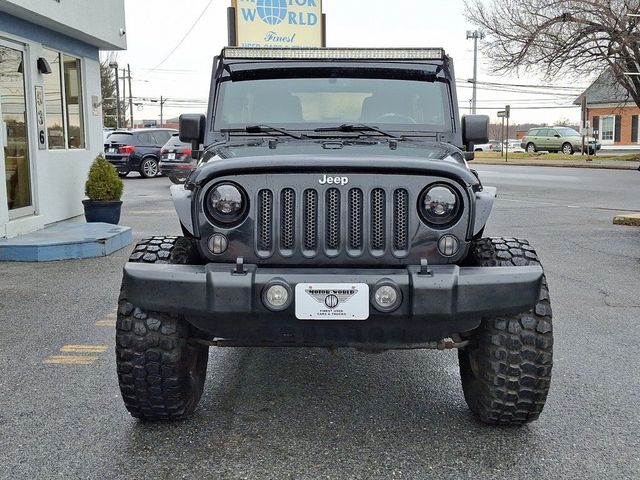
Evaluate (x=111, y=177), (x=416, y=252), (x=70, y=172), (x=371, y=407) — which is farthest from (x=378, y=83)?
(x=70, y=172)

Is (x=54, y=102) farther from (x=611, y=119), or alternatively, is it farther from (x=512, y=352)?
(x=611, y=119)

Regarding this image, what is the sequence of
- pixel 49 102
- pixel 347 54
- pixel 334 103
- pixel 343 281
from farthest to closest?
pixel 49 102
pixel 347 54
pixel 334 103
pixel 343 281

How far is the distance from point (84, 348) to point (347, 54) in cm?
267

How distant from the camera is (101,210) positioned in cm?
1039

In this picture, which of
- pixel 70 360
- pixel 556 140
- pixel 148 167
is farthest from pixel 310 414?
pixel 556 140

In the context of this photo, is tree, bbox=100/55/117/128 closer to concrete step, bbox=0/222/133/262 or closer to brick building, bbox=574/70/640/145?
brick building, bbox=574/70/640/145

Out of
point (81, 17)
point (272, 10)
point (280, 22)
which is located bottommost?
point (81, 17)

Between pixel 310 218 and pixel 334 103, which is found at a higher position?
pixel 334 103

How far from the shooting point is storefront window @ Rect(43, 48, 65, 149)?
34.4ft

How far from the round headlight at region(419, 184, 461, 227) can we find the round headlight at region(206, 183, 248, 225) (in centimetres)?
81

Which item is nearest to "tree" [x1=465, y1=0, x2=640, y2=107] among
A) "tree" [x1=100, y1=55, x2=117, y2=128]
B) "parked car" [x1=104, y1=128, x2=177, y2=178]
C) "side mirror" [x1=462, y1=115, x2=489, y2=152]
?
"parked car" [x1=104, y1=128, x2=177, y2=178]

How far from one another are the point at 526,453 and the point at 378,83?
7.74 feet

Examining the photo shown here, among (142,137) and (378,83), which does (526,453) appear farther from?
(142,137)

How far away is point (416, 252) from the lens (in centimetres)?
321
